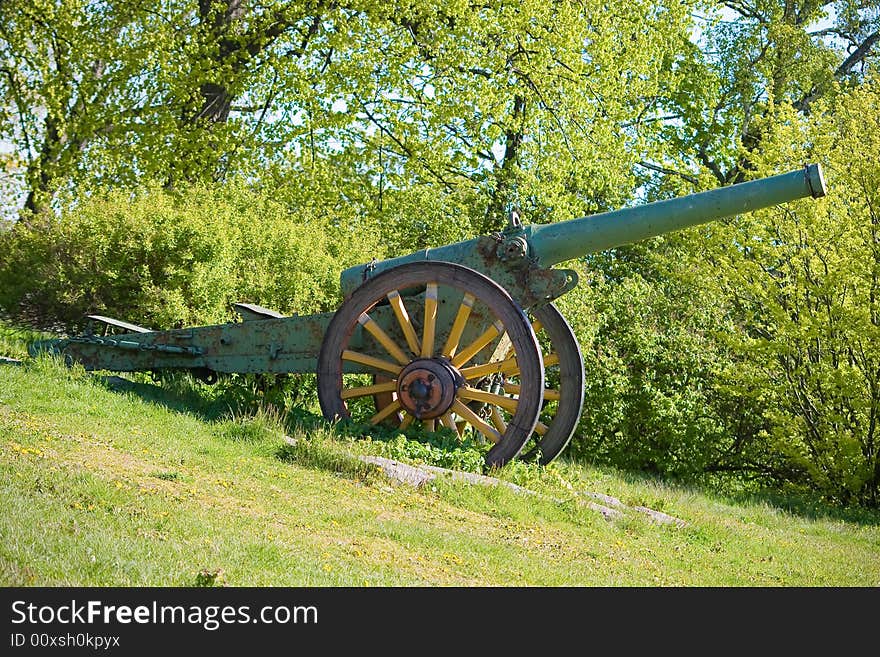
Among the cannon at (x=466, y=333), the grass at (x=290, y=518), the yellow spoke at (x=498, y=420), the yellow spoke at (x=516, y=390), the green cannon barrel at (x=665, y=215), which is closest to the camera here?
the grass at (x=290, y=518)

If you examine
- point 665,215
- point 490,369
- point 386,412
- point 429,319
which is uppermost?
point 665,215

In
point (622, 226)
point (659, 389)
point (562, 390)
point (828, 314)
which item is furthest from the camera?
point (659, 389)

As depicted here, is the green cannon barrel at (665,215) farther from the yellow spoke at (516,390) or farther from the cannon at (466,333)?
the yellow spoke at (516,390)

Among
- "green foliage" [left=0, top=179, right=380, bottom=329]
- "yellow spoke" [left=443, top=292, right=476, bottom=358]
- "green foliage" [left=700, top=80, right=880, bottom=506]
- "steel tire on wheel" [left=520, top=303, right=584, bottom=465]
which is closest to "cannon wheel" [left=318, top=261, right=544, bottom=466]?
"yellow spoke" [left=443, top=292, right=476, bottom=358]

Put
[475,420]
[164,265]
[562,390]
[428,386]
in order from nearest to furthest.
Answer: [475,420] → [428,386] → [562,390] → [164,265]

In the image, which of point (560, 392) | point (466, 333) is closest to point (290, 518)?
point (466, 333)

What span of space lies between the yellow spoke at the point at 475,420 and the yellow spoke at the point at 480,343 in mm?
349

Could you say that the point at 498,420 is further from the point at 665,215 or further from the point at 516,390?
Answer: the point at 665,215

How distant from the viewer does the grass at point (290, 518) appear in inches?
205

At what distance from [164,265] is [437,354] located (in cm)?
419

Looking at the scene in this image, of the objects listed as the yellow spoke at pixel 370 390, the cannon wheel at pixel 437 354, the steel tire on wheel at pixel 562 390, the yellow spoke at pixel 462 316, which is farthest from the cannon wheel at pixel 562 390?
the yellow spoke at pixel 370 390

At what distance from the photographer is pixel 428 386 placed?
877cm

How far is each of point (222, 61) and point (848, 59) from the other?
51.8 feet

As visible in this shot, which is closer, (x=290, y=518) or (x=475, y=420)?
(x=290, y=518)
